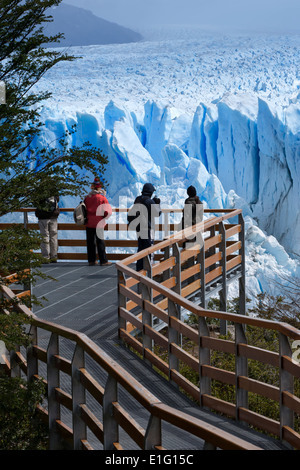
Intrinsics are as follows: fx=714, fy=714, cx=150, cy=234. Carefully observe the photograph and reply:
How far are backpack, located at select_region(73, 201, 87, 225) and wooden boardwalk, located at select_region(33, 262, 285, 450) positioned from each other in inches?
34.7

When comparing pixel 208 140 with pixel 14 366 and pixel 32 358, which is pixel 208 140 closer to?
pixel 14 366

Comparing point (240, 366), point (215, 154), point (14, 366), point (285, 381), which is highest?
point (215, 154)

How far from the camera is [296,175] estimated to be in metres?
25.7

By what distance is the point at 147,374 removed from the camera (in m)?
6.68

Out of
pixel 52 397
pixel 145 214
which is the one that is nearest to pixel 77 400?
pixel 52 397

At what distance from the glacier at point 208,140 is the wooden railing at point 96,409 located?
16178 millimetres

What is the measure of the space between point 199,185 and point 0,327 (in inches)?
762

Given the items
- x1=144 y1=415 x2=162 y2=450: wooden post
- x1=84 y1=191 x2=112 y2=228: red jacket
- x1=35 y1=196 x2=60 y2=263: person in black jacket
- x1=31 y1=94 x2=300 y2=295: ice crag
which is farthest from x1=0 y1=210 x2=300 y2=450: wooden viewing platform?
x1=31 y1=94 x2=300 y2=295: ice crag

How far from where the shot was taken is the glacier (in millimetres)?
24625

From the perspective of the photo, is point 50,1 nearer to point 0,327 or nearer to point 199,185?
point 0,327

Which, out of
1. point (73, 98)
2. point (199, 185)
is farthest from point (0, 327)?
point (73, 98)

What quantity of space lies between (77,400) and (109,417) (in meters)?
0.74

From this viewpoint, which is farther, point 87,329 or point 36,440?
point 87,329

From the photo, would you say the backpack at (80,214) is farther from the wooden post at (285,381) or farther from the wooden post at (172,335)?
the wooden post at (285,381)
